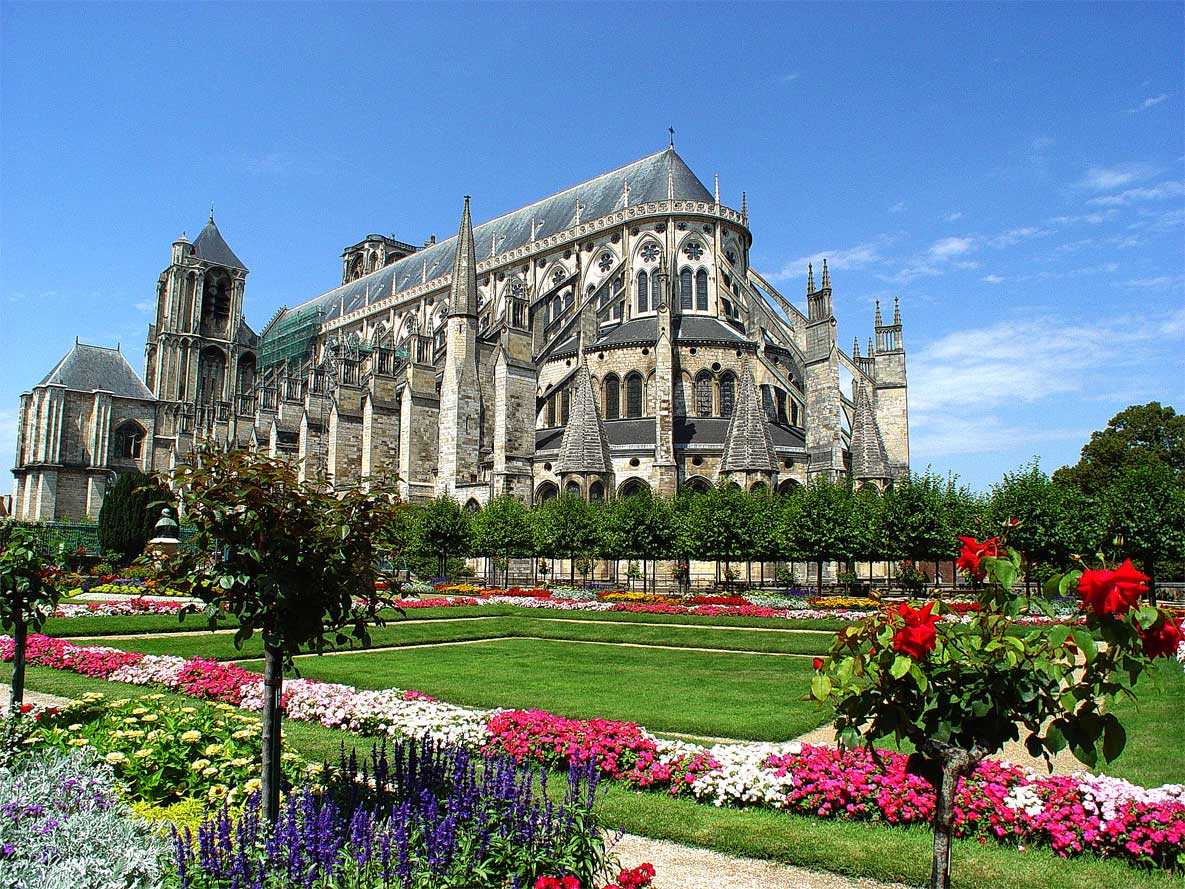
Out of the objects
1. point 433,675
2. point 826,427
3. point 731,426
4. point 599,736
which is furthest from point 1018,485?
point 599,736

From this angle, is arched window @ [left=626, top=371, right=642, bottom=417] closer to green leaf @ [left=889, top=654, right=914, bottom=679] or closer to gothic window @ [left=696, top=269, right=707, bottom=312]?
gothic window @ [left=696, top=269, right=707, bottom=312]

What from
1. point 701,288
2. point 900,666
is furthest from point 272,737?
point 701,288

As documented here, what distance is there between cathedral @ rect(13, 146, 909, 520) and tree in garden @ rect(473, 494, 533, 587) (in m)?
2.80

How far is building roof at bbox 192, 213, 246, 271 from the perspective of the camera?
74.7m

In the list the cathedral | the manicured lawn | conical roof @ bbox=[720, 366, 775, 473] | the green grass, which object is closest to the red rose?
the green grass

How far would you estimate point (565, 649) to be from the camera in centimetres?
1727

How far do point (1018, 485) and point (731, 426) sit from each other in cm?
1108

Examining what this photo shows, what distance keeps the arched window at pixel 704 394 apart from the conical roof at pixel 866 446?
24.2ft

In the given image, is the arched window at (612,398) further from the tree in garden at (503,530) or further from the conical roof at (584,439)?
the tree in garden at (503,530)

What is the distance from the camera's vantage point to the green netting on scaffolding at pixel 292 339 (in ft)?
242

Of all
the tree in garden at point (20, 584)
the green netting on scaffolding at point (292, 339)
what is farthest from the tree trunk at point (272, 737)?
the green netting on scaffolding at point (292, 339)

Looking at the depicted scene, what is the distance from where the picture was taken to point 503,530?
33531mm

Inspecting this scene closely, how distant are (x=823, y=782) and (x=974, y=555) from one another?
147 inches

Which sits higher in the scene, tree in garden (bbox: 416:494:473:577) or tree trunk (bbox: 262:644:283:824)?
tree in garden (bbox: 416:494:473:577)
